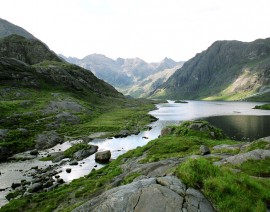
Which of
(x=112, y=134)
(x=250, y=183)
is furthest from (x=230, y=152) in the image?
(x=112, y=134)

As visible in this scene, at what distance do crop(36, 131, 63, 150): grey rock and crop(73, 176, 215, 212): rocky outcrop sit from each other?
253 feet

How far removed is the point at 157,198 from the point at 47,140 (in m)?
85.4

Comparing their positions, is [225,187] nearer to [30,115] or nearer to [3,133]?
[3,133]

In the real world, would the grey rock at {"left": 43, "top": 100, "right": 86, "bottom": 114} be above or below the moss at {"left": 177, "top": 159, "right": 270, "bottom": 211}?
below

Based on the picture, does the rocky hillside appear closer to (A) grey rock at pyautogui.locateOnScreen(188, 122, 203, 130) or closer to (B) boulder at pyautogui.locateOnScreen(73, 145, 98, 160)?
(B) boulder at pyautogui.locateOnScreen(73, 145, 98, 160)

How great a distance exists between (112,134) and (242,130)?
61062 mm

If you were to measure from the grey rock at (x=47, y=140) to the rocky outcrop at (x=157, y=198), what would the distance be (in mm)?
77093

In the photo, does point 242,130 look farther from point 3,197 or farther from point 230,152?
point 3,197

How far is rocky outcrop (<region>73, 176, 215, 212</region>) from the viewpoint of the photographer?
15.0 metres

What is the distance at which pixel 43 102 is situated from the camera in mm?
149750

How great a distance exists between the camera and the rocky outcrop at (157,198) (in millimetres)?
15008

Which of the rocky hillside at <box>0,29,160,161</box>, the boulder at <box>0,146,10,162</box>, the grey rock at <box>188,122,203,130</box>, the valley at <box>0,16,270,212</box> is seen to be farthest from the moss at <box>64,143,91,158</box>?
the grey rock at <box>188,122,203,130</box>

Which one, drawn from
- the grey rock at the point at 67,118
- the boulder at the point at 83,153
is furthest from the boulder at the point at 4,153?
Result: the grey rock at the point at 67,118

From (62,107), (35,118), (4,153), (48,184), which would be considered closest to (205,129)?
(48,184)
